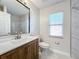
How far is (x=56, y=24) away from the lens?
327 centimetres

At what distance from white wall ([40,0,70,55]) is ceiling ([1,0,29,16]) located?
1158 millimetres

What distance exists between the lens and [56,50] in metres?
3.27

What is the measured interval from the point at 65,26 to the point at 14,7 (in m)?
2.08

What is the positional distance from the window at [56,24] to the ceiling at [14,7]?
129cm

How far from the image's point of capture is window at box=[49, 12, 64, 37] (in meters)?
3.10

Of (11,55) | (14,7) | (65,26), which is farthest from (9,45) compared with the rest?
(65,26)

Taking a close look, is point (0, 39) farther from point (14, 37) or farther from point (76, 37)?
point (76, 37)

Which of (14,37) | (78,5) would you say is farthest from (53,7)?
(14,37)

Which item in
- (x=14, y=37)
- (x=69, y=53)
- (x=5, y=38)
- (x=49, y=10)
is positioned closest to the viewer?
(x=5, y=38)

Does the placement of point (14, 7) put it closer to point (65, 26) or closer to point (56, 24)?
point (56, 24)

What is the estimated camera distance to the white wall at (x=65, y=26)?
287 centimetres

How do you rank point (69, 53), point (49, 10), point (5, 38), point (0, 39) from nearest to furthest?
point (0, 39) → point (5, 38) → point (69, 53) → point (49, 10)

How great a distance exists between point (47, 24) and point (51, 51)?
4.32 feet

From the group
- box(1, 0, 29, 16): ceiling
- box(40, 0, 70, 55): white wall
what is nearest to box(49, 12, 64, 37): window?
box(40, 0, 70, 55): white wall
